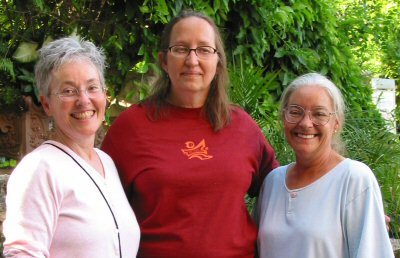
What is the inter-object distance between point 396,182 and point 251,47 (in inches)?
69.0

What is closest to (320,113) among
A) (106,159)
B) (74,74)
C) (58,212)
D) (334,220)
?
(334,220)

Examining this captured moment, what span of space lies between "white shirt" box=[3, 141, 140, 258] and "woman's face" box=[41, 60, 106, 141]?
9cm

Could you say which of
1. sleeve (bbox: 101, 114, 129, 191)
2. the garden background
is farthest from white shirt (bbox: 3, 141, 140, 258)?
the garden background

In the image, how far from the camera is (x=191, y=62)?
9.35ft

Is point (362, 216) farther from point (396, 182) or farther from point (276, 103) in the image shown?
point (276, 103)

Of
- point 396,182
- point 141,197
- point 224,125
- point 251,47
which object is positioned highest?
point 251,47

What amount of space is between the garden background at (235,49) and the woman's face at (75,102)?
1991mm

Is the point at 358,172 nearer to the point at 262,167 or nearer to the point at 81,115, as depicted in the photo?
the point at 262,167

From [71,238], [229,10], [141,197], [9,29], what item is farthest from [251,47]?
[71,238]

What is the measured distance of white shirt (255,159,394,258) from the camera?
7.95ft

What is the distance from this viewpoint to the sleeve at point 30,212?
6.77ft

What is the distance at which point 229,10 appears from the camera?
5273 mm

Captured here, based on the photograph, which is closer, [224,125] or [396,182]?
[224,125]

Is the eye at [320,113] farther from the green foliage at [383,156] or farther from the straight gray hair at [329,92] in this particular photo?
the green foliage at [383,156]
